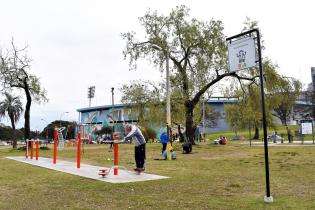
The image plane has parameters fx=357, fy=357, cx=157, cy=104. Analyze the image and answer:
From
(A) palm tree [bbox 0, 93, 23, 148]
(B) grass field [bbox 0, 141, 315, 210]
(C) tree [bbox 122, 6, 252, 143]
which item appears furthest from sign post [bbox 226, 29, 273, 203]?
(A) palm tree [bbox 0, 93, 23, 148]

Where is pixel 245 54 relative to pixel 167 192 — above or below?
above

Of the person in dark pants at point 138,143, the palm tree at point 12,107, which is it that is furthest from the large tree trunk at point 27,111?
the person in dark pants at point 138,143

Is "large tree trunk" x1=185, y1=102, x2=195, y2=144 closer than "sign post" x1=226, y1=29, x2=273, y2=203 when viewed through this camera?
No

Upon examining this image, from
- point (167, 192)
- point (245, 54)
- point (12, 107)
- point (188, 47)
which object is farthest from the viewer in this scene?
point (12, 107)

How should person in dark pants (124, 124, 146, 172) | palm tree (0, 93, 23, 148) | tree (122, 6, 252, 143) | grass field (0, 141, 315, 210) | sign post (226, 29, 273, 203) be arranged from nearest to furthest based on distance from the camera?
grass field (0, 141, 315, 210) < sign post (226, 29, 273, 203) < person in dark pants (124, 124, 146, 172) < tree (122, 6, 252, 143) < palm tree (0, 93, 23, 148)

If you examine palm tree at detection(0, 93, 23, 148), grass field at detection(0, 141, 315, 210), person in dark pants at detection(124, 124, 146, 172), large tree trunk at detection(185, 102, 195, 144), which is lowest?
grass field at detection(0, 141, 315, 210)

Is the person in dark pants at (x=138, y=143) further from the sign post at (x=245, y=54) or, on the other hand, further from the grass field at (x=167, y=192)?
the sign post at (x=245, y=54)

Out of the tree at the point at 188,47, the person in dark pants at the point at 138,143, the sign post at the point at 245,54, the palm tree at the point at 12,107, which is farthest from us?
the palm tree at the point at 12,107

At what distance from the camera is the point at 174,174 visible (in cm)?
1122

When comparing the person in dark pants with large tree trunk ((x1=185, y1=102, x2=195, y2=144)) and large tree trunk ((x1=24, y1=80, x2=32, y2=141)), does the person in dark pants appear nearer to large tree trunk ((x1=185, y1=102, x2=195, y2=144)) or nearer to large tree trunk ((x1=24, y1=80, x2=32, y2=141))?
large tree trunk ((x1=185, y1=102, x2=195, y2=144))

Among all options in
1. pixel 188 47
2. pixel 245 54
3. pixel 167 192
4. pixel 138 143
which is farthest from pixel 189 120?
pixel 245 54

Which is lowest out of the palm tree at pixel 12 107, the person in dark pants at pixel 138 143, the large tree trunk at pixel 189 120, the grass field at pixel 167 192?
the grass field at pixel 167 192

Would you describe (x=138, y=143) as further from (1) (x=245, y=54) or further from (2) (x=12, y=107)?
(2) (x=12, y=107)

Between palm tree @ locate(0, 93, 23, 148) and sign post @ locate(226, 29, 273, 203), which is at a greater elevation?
palm tree @ locate(0, 93, 23, 148)
